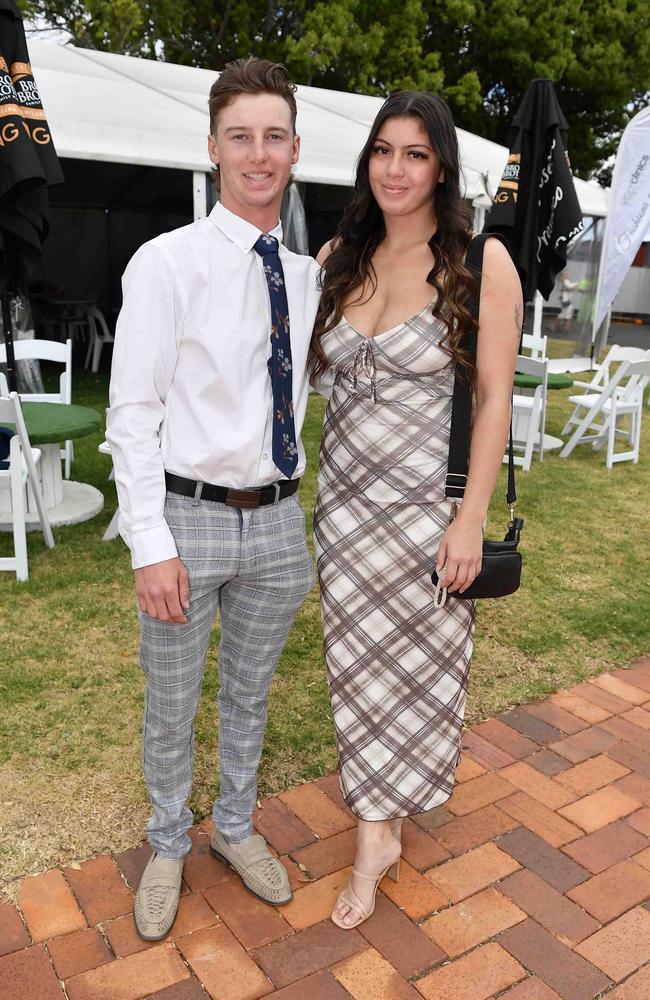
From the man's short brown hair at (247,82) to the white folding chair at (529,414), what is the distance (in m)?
4.87

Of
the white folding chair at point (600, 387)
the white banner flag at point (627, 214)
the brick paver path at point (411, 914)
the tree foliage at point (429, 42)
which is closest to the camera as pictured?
the brick paver path at point (411, 914)

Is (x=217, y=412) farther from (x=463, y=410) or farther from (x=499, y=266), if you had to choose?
(x=499, y=266)

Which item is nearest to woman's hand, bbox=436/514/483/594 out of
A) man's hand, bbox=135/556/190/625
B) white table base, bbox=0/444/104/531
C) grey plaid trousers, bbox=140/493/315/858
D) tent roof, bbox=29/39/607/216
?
grey plaid trousers, bbox=140/493/315/858

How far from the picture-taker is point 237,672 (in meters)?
2.18

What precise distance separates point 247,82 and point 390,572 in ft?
3.87

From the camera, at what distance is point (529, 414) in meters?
7.20

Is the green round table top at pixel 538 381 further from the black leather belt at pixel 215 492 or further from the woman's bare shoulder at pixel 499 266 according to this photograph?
the black leather belt at pixel 215 492

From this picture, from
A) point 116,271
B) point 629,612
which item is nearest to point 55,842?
point 629,612

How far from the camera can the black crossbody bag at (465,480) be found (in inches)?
77.0

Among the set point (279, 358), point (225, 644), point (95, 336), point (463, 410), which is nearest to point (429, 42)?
point (95, 336)

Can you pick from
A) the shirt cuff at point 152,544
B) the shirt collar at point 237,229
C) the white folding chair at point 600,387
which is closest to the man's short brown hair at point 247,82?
the shirt collar at point 237,229

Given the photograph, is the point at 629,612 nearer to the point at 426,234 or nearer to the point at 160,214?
the point at 426,234

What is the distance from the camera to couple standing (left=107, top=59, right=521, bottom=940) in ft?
5.98

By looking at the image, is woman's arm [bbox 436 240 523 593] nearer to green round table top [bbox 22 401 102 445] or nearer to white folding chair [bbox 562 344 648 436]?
green round table top [bbox 22 401 102 445]
